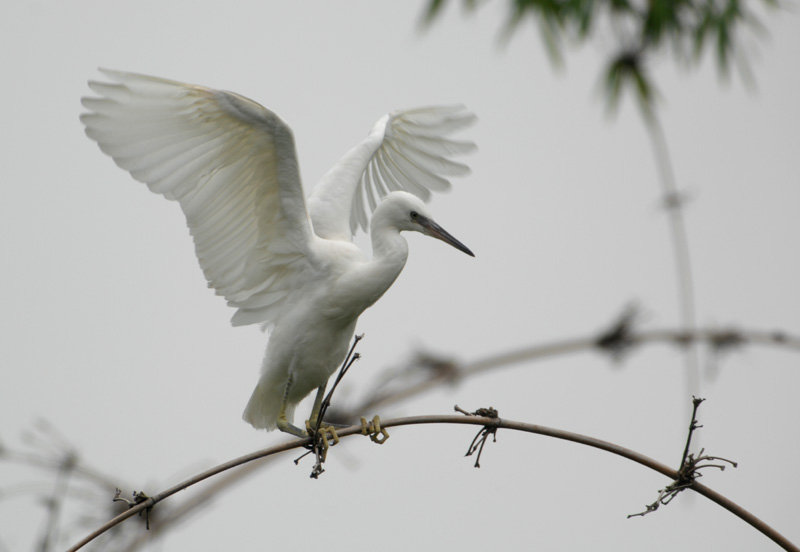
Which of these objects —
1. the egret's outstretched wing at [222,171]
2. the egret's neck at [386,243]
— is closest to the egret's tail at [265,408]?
the egret's outstretched wing at [222,171]

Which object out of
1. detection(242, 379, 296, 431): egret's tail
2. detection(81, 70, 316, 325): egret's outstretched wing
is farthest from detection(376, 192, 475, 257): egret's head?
detection(242, 379, 296, 431): egret's tail

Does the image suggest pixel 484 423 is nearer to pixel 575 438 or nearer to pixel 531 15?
pixel 575 438

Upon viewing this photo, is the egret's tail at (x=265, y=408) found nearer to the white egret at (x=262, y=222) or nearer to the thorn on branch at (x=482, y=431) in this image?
the white egret at (x=262, y=222)

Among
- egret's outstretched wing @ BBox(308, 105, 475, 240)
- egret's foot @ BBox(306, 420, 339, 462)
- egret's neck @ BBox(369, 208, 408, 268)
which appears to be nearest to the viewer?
egret's foot @ BBox(306, 420, 339, 462)

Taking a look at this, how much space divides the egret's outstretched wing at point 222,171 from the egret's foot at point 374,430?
2.17ft

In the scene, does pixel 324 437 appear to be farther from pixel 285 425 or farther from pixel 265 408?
pixel 265 408

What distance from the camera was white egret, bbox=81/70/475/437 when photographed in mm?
3326

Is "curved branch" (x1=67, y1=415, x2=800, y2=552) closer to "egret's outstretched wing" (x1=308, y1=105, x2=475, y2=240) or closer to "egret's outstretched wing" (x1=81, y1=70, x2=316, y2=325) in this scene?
"egret's outstretched wing" (x1=81, y1=70, x2=316, y2=325)

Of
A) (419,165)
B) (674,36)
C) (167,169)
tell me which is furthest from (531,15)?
(167,169)

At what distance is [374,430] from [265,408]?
2.48ft

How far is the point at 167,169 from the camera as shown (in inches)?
133

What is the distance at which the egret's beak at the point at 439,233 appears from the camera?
3650 mm

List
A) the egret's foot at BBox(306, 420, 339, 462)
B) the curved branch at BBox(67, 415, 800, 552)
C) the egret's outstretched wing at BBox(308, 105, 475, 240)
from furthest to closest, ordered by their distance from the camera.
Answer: the egret's outstretched wing at BBox(308, 105, 475, 240), the egret's foot at BBox(306, 420, 339, 462), the curved branch at BBox(67, 415, 800, 552)

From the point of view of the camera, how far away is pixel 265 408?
3902mm
